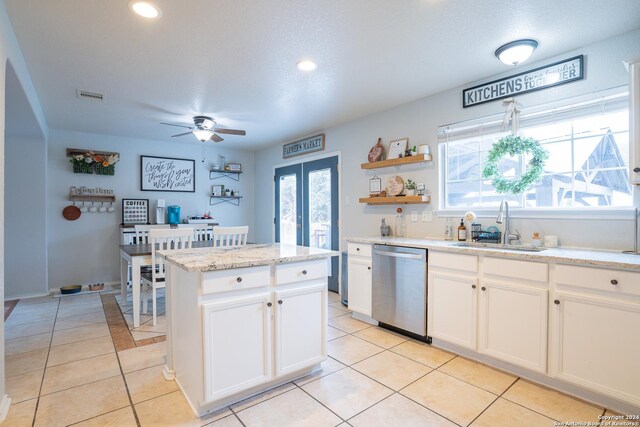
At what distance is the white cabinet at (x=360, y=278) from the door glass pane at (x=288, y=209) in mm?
1988

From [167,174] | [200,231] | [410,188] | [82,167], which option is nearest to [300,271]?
[410,188]

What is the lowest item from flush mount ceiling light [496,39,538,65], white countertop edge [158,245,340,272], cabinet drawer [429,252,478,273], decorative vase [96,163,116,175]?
cabinet drawer [429,252,478,273]

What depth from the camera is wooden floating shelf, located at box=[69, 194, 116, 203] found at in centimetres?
477

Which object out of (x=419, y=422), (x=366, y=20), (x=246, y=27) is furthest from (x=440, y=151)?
(x=419, y=422)

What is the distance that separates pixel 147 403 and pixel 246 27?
2501 mm

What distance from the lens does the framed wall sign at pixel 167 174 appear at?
209 inches

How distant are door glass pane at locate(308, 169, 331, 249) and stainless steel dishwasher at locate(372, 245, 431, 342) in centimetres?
160

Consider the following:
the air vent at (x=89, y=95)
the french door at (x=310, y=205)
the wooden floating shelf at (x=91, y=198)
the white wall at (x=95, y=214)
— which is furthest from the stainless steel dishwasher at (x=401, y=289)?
the wooden floating shelf at (x=91, y=198)

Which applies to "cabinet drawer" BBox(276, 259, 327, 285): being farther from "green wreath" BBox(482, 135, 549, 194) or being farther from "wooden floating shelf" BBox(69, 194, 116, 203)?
"wooden floating shelf" BBox(69, 194, 116, 203)

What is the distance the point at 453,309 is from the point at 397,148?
73.1 inches

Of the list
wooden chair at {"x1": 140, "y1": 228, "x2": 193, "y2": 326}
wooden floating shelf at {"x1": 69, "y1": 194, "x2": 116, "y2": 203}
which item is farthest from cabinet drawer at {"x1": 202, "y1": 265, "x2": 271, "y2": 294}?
wooden floating shelf at {"x1": 69, "y1": 194, "x2": 116, "y2": 203}

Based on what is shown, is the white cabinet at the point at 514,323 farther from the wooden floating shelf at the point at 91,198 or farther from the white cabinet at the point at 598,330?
the wooden floating shelf at the point at 91,198

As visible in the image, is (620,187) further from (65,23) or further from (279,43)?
(65,23)

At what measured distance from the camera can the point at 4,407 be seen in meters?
1.90
